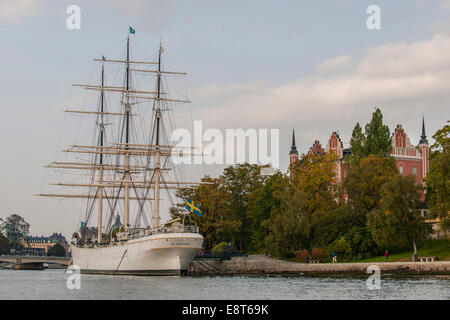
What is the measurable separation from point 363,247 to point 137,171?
39.6 m

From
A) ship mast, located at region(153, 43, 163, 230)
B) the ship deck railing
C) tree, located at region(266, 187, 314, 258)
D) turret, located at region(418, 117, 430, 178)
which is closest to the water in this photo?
the ship deck railing

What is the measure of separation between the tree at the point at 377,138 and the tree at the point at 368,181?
6.52 m

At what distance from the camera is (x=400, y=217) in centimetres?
7519

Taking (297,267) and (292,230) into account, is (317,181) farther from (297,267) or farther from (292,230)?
(297,267)

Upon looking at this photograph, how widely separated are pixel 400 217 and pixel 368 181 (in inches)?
523

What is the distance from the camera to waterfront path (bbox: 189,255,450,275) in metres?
67.4

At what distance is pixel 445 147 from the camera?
77625 millimetres

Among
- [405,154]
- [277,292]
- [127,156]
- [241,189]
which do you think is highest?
[405,154]

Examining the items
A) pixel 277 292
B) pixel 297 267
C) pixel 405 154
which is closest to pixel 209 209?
pixel 297 267

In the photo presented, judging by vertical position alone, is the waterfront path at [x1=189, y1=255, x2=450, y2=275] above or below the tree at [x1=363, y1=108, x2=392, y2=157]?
below

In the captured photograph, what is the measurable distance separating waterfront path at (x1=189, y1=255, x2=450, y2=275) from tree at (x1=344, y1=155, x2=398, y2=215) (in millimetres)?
11783

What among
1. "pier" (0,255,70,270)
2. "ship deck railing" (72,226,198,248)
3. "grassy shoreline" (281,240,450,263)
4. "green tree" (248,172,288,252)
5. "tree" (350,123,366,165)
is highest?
"tree" (350,123,366,165)

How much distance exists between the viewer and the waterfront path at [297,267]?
67.4 meters

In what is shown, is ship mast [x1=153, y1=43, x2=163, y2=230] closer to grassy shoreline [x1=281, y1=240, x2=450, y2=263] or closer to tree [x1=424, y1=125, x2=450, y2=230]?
grassy shoreline [x1=281, y1=240, x2=450, y2=263]
